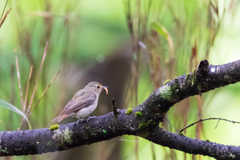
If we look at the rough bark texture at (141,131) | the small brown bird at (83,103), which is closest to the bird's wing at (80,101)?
the small brown bird at (83,103)

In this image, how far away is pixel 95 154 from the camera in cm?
152

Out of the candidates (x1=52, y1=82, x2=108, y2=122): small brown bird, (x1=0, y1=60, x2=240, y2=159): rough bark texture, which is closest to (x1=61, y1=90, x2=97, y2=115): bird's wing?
(x1=52, y1=82, x2=108, y2=122): small brown bird

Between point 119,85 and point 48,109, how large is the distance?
50cm

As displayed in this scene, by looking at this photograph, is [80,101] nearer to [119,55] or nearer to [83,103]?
[83,103]

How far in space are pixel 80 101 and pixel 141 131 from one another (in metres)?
0.38

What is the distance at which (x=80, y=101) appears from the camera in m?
1.05

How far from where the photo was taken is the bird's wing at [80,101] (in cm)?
98

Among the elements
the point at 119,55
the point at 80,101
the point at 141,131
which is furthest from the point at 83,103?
the point at 119,55

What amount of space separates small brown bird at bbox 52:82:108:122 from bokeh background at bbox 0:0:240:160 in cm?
17

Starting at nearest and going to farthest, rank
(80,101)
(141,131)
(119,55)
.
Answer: (141,131) < (80,101) < (119,55)

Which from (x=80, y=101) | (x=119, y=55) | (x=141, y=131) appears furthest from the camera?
(x=119, y=55)

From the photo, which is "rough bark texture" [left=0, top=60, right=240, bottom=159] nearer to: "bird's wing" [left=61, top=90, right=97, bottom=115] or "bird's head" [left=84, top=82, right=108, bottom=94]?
"bird's wing" [left=61, top=90, right=97, bottom=115]

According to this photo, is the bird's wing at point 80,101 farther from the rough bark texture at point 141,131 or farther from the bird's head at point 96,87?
the rough bark texture at point 141,131

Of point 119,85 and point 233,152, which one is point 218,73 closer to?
point 233,152
